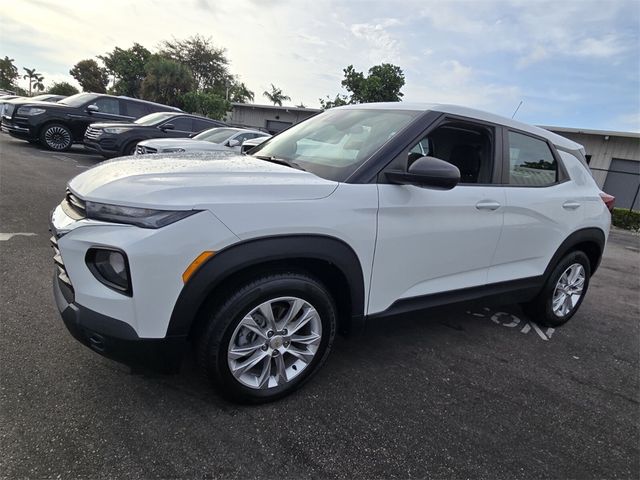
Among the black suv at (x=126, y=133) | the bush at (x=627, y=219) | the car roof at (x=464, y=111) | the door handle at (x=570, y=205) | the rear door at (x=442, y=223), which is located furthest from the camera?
the bush at (x=627, y=219)

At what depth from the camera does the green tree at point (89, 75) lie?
5141 cm

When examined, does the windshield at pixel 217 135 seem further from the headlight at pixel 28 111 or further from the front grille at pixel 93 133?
the headlight at pixel 28 111

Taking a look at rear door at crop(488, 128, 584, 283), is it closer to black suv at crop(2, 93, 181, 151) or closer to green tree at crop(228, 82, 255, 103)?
black suv at crop(2, 93, 181, 151)

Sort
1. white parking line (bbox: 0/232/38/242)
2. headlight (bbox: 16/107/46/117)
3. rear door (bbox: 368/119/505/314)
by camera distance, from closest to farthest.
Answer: rear door (bbox: 368/119/505/314) → white parking line (bbox: 0/232/38/242) → headlight (bbox: 16/107/46/117)

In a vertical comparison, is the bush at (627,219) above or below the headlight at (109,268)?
below

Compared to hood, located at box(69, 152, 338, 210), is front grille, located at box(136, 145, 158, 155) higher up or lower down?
lower down

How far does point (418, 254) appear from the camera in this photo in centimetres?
252

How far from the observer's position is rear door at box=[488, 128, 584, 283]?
3039mm

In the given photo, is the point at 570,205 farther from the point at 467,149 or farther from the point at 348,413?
the point at 348,413

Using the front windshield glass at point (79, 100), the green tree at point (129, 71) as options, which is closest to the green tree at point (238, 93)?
the green tree at point (129, 71)

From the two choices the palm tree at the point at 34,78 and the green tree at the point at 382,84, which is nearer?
the green tree at the point at 382,84

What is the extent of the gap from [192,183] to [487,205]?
1.96 m

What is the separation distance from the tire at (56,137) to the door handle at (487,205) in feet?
39.3

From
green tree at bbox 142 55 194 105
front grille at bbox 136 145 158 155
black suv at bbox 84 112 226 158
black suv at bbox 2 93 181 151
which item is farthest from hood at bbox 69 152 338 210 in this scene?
green tree at bbox 142 55 194 105
